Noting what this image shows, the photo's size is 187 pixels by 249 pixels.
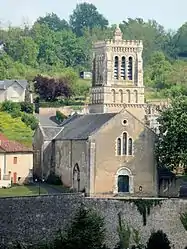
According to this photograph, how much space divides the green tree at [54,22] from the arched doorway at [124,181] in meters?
112

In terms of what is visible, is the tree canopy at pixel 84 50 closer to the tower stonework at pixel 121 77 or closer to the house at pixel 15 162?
the tower stonework at pixel 121 77

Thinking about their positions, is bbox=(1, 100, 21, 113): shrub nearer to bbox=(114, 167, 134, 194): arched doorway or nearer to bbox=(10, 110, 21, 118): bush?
bbox=(10, 110, 21, 118): bush

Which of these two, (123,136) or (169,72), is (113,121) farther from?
(169,72)

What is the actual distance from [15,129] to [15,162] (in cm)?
1715

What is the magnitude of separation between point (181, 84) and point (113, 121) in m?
46.1

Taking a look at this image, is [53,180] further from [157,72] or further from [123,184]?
[157,72]

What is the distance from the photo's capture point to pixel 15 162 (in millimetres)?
53000

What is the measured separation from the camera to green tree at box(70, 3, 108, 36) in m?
162

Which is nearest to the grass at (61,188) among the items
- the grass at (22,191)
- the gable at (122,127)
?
the grass at (22,191)

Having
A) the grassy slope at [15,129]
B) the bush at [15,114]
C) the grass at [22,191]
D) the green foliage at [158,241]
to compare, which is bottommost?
the green foliage at [158,241]

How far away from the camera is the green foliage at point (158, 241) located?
4214 centimetres

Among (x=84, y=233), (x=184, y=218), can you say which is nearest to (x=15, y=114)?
(x=184, y=218)

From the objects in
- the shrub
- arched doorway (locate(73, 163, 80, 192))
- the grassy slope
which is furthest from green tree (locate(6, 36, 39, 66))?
arched doorway (locate(73, 163, 80, 192))

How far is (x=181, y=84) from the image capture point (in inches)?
3787
